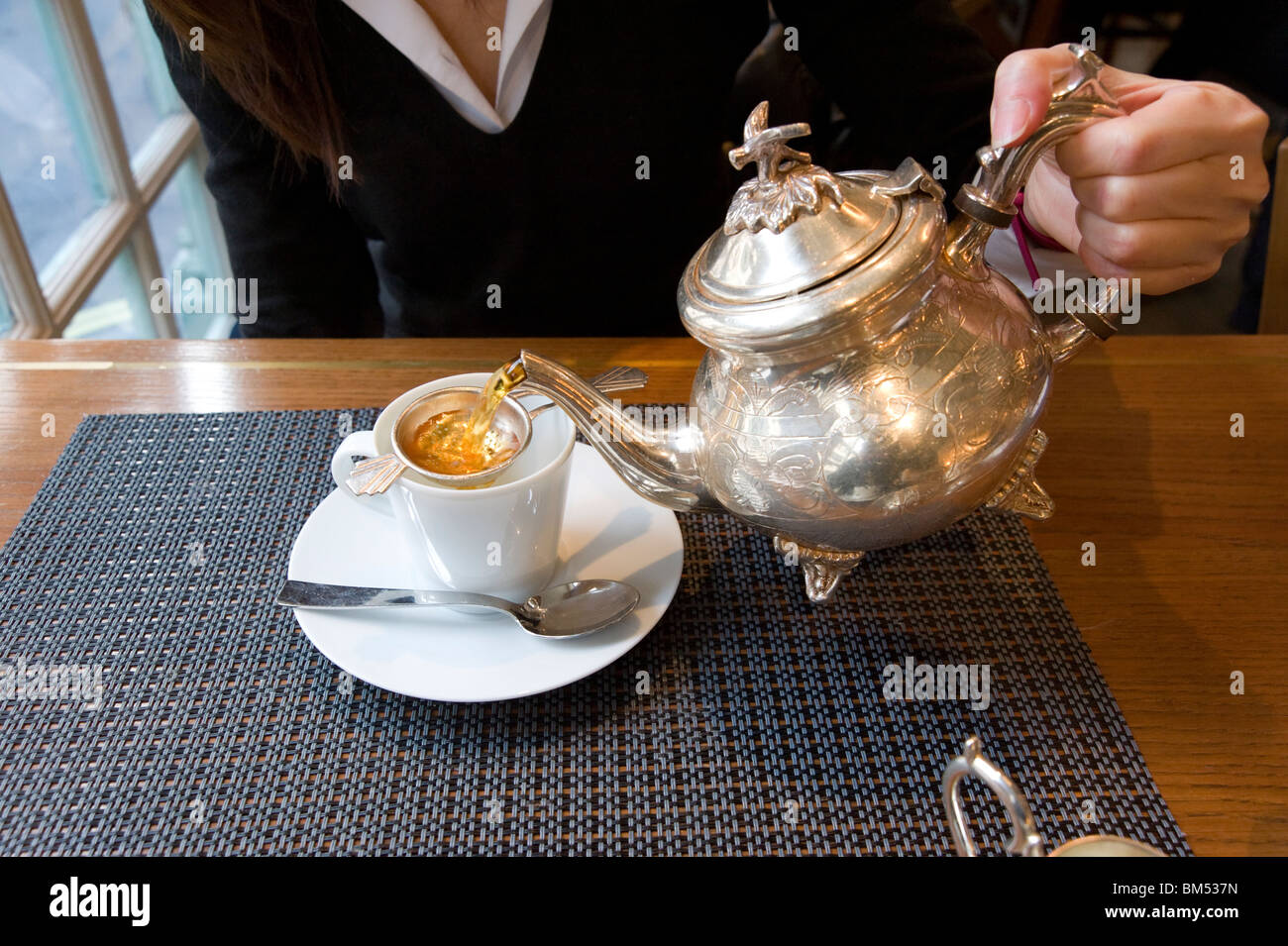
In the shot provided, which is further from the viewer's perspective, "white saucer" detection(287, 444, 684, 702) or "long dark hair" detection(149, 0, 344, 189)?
"long dark hair" detection(149, 0, 344, 189)

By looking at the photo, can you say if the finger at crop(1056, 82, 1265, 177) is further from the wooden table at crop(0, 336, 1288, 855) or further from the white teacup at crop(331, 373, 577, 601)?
the white teacup at crop(331, 373, 577, 601)

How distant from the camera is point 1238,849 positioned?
1.83 feet

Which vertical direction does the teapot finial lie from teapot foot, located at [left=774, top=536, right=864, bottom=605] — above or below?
above

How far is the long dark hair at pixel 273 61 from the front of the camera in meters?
0.89

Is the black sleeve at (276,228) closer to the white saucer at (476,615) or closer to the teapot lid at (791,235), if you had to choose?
the white saucer at (476,615)

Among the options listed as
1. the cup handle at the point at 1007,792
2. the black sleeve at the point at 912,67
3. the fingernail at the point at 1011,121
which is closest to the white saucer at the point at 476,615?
the cup handle at the point at 1007,792

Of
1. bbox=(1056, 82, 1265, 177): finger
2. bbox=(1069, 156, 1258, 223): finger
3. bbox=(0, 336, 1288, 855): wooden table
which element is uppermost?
bbox=(1056, 82, 1265, 177): finger

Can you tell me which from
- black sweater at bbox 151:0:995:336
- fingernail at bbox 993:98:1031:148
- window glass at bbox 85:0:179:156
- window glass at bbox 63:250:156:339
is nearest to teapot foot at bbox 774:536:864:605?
fingernail at bbox 993:98:1031:148

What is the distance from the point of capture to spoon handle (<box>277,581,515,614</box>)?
0.66 m

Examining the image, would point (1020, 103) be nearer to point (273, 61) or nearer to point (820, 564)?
point (820, 564)

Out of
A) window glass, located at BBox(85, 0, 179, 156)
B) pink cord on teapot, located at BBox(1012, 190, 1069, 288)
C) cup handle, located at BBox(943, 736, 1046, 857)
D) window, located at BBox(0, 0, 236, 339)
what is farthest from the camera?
window glass, located at BBox(85, 0, 179, 156)

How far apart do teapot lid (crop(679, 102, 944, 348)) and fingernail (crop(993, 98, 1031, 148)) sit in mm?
53

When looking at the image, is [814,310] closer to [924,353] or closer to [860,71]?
[924,353]

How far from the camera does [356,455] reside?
0.69 m
